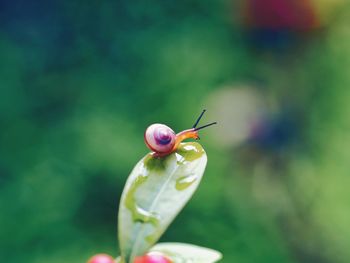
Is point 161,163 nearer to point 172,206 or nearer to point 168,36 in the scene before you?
point 172,206

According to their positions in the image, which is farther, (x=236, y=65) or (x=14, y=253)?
(x=236, y=65)

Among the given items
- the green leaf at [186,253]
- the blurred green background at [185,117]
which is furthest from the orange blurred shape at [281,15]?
the green leaf at [186,253]

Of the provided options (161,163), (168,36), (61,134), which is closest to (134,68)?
(168,36)

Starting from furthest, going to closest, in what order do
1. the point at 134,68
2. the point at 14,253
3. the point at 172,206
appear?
1. the point at 134,68
2. the point at 14,253
3. the point at 172,206

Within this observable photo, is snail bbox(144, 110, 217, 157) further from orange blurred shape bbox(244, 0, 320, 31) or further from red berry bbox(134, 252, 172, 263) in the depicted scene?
orange blurred shape bbox(244, 0, 320, 31)

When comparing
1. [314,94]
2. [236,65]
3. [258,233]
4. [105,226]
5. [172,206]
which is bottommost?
[172,206]

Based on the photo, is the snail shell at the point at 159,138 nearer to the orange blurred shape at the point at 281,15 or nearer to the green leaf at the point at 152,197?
the green leaf at the point at 152,197
